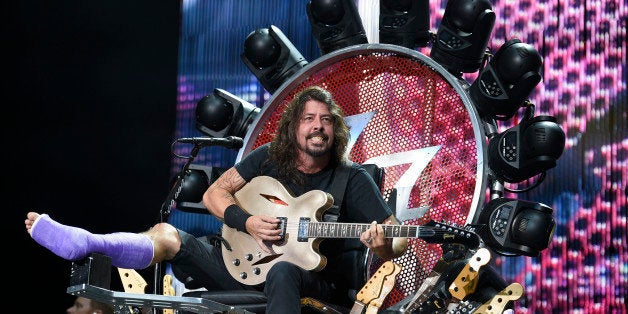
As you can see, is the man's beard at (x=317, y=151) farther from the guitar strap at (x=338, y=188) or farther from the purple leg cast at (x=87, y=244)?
the purple leg cast at (x=87, y=244)

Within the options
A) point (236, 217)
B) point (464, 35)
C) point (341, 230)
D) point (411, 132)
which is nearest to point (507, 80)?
point (464, 35)

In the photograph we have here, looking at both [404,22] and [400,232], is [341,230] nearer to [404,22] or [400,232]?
[400,232]

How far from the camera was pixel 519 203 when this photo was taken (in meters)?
3.93

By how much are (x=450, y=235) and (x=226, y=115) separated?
193 centimetres

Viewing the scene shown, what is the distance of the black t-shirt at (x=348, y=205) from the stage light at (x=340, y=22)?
44.5 inches

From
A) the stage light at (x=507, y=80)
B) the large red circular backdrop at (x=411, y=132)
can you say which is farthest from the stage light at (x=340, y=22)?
the stage light at (x=507, y=80)

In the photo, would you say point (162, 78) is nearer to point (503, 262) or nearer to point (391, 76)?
point (391, 76)

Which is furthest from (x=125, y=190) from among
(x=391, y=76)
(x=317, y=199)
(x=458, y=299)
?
(x=458, y=299)

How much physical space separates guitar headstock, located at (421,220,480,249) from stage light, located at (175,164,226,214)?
1.80m

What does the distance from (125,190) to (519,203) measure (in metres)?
2.82

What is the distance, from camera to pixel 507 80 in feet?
13.5

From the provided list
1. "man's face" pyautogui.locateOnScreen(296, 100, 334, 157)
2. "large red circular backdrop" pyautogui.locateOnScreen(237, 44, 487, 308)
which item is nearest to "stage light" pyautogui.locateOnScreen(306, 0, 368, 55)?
"large red circular backdrop" pyautogui.locateOnScreen(237, 44, 487, 308)

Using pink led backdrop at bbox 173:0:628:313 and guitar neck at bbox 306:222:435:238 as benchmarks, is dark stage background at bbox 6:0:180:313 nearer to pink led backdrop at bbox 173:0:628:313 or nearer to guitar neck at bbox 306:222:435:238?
pink led backdrop at bbox 173:0:628:313

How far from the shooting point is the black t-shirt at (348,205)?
12.0 ft
